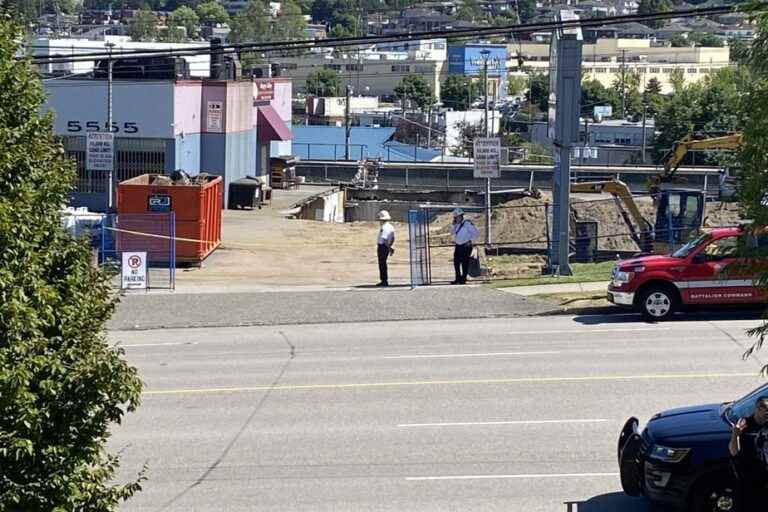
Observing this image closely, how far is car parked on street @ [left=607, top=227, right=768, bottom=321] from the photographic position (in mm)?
24094

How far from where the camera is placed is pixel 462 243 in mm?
29906

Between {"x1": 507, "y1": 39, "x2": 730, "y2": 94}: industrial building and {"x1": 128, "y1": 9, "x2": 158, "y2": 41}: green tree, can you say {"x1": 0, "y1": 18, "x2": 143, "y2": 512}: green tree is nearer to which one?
{"x1": 507, "y1": 39, "x2": 730, "y2": 94}: industrial building

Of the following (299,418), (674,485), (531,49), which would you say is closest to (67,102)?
(299,418)

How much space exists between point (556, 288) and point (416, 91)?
116 metres

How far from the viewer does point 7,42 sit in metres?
9.07

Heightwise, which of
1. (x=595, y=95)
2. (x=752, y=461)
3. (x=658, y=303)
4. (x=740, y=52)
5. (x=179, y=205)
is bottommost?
(x=658, y=303)

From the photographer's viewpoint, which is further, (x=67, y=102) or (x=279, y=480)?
(x=67, y=102)

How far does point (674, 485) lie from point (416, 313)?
1474cm

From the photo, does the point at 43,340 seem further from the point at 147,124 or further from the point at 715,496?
the point at 147,124

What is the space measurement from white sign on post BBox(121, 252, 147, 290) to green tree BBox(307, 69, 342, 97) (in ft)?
379

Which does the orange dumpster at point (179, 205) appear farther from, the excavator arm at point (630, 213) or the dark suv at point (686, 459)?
the dark suv at point (686, 459)

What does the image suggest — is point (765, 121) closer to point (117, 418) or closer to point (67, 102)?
point (117, 418)

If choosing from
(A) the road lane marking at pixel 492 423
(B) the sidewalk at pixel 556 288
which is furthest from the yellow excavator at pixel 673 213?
(A) the road lane marking at pixel 492 423

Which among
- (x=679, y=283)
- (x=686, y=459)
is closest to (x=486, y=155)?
(x=679, y=283)
